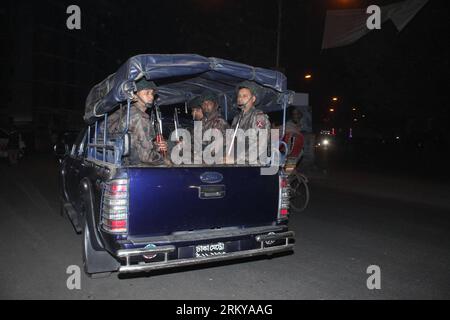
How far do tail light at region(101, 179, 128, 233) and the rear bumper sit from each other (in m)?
0.27

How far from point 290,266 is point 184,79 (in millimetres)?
3297

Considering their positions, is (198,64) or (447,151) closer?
(198,64)

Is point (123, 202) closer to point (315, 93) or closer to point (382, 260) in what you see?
point (382, 260)

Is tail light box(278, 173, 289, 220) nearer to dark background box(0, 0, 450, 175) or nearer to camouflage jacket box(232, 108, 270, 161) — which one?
camouflage jacket box(232, 108, 270, 161)

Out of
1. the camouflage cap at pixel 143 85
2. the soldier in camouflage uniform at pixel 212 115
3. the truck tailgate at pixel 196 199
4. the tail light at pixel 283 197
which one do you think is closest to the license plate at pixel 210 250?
the truck tailgate at pixel 196 199

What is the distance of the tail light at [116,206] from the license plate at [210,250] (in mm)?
798

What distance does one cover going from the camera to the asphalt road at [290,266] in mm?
4398

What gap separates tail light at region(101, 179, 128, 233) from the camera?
3.90 metres

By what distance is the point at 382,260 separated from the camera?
5680 millimetres

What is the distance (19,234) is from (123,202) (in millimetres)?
3712

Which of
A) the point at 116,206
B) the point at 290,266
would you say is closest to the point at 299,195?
the point at 290,266

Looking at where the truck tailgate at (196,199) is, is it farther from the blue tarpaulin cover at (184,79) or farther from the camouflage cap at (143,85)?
the camouflage cap at (143,85)

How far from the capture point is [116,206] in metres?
3.91
